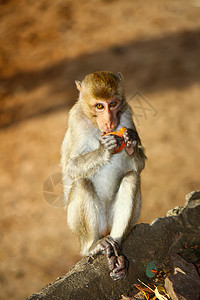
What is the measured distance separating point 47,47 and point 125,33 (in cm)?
267

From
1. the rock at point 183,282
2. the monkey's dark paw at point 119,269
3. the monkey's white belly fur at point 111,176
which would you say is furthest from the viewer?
the monkey's white belly fur at point 111,176

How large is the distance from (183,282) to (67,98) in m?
8.12

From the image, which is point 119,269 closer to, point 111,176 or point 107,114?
point 111,176

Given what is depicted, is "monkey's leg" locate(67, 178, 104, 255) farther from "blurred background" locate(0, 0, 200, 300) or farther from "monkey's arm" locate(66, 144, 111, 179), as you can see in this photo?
"blurred background" locate(0, 0, 200, 300)

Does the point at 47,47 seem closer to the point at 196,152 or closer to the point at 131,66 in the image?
the point at 131,66

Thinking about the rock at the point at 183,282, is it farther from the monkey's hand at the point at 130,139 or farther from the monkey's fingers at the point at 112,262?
the monkey's hand at the point at 130,139

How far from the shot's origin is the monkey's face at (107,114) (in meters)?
4.26

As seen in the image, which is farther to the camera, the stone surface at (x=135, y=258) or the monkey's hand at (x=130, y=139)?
the monkey's hand at (x=130, y=139)

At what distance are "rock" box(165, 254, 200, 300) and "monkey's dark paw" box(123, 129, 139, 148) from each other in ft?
4.12

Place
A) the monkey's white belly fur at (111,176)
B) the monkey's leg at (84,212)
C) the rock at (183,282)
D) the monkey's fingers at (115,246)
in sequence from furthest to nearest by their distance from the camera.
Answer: the monkey's white belly fur at (111,176), the monkey's leg at (84,212), the monkey's fingers at (115,246), the rock at (183,282)

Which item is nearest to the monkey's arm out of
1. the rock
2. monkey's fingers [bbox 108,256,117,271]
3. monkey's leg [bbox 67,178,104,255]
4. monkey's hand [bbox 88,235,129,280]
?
monkey's leg [bbox 67,178,104,255]

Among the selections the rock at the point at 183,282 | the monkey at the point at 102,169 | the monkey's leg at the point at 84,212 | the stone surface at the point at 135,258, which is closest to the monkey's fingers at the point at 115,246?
the monkey at the point at 102,169

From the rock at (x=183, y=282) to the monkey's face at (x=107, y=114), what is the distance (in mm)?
1515

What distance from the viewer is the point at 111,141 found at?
4285 mm
